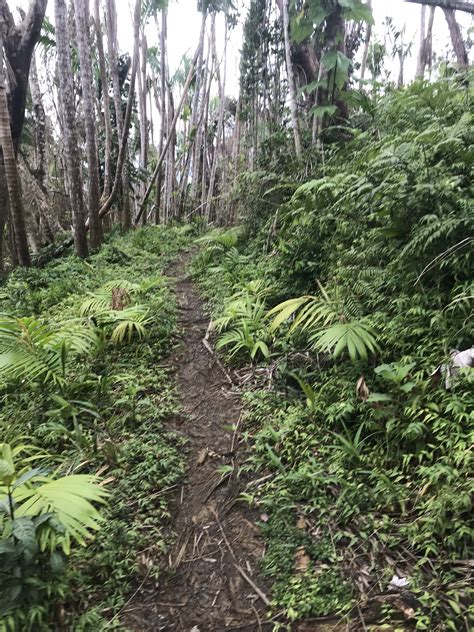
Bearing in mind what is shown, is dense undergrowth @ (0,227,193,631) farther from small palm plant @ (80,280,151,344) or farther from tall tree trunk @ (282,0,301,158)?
tall tree trunk @ (282,0,301,158)

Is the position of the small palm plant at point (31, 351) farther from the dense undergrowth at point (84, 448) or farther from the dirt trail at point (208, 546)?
the dirt trail at point (208, 546)

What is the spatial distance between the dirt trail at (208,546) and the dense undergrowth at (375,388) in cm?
14

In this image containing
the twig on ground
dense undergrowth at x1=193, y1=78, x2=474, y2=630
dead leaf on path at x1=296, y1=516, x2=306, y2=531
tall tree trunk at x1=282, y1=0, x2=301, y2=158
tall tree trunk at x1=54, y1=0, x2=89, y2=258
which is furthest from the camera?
tall tree trunk at x1=282, y1=0, x2=301, y2=158

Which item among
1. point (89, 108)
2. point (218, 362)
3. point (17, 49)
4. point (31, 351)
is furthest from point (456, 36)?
point (31, 351)

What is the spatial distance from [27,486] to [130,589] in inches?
31.9

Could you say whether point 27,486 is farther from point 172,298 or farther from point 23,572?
point 172,298

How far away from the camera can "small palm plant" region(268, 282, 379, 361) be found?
2.96 metres

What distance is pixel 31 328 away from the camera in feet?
11.5

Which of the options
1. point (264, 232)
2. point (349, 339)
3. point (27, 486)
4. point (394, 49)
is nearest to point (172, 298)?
point (264, 232)

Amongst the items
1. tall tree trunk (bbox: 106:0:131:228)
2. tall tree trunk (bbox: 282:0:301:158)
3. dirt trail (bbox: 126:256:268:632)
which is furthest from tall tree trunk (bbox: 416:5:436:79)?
dirt trail (bbox: 126:256:268:632)

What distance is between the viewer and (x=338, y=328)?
3.15 metres

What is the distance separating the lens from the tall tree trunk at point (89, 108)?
24.3 feet

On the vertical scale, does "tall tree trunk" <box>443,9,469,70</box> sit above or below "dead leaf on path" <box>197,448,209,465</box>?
above

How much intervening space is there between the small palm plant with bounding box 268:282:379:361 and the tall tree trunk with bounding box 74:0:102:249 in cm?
630
